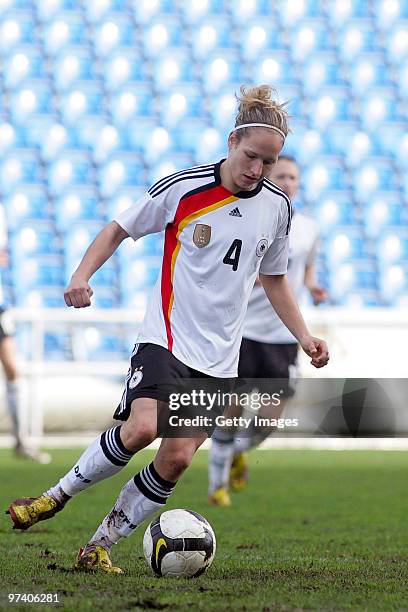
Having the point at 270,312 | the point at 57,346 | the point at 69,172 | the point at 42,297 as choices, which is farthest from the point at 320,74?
the point at 270,312

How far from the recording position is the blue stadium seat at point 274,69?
17.8m

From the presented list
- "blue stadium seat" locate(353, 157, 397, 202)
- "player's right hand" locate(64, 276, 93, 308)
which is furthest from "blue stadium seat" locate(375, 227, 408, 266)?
"player's right hand" locate(64, 276, 93, 308)

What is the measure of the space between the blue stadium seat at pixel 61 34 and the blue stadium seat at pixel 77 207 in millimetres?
2674

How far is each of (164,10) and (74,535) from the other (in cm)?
1472

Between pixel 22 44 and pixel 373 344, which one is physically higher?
pixel 22 44

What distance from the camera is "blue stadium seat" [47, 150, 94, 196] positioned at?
1642 centimetres

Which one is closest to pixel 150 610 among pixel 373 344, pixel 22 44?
pixel 373 344

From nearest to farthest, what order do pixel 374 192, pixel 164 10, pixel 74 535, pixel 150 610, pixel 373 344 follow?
pixel 150 610 → pixel 74 535 → pixel 373 344 → pixel 374 192 → pixel 164 10

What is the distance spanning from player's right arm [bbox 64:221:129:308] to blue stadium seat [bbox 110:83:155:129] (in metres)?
13.8

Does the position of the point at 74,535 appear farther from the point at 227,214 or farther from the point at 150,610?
the point at 150,610

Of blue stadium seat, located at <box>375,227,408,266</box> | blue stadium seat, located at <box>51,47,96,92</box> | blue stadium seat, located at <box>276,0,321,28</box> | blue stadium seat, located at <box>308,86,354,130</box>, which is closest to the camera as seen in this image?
blue stadium seat, located at <box>375,227,408,266</box>

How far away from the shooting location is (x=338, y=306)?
15.8m

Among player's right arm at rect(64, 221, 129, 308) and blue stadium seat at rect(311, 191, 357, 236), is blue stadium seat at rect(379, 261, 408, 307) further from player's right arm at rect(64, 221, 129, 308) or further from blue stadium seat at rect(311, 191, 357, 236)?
player's right arm at rect(64, 221, 129, 308)

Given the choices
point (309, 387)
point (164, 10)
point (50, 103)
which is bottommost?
point (309, 387)
